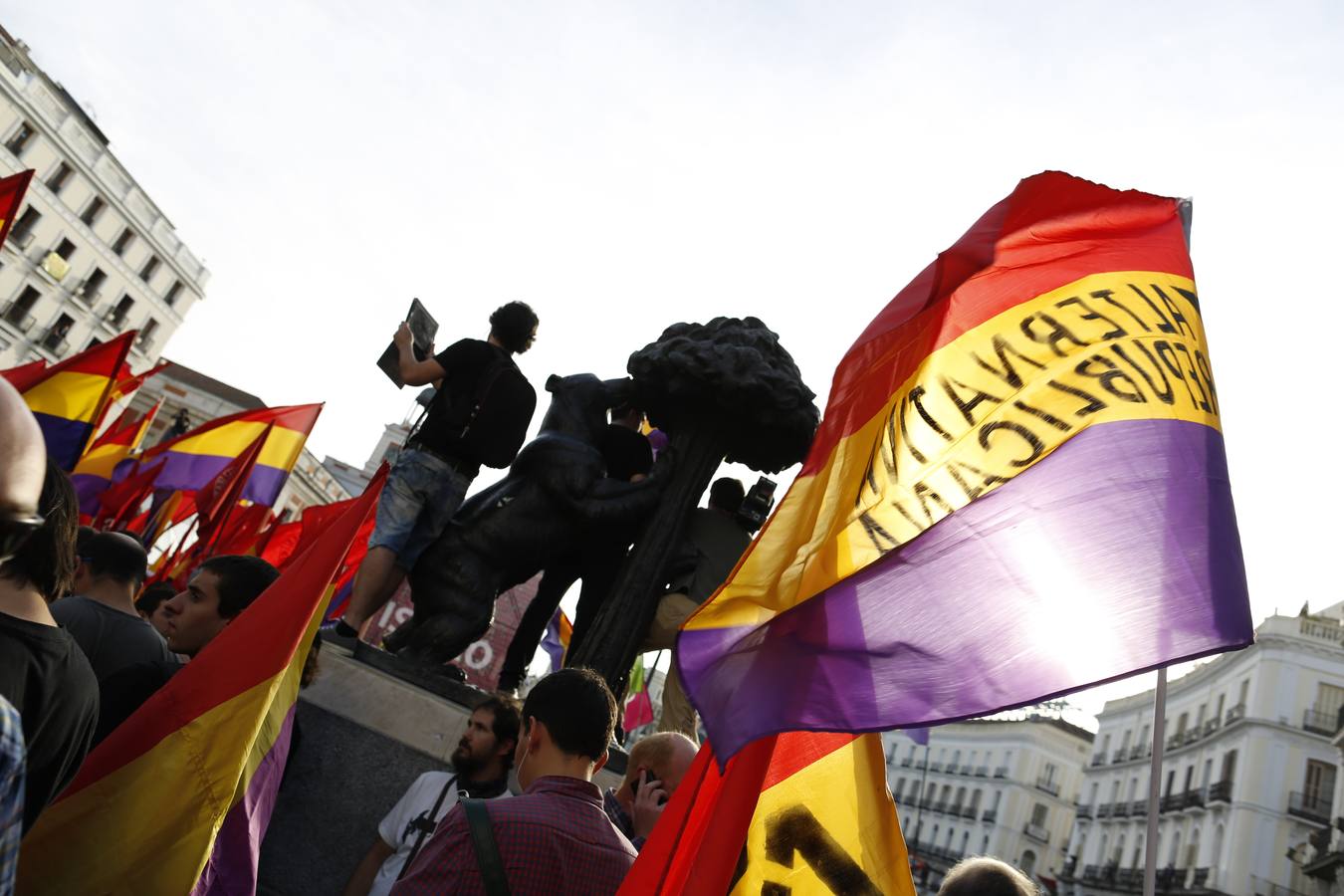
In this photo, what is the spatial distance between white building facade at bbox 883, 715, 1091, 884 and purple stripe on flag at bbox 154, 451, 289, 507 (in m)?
61.1

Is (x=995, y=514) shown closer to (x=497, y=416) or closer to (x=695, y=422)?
(x=695, y=422)

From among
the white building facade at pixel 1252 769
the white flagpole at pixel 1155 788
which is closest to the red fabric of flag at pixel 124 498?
the white flagpole at pixel 1155 788

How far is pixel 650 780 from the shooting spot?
286 cm

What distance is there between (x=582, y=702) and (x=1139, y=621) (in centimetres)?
113

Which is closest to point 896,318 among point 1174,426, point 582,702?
point 1174,426

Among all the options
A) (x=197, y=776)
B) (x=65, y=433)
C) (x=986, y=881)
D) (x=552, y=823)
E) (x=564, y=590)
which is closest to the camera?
(x=552, y=823)

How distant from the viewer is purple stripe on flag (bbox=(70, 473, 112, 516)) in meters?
10.4

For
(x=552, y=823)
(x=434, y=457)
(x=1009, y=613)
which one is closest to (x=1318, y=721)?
(x=434, y=457)

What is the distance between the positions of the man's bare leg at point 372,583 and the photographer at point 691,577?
972 millimetres

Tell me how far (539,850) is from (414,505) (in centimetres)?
215

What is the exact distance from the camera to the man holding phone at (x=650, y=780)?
2822 mm

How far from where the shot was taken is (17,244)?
39.8 metres

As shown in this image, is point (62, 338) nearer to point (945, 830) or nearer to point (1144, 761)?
point (1144, 761)

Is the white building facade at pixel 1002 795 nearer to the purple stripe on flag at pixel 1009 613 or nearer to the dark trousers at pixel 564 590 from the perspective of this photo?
the dark trousers at pixel 564 590
